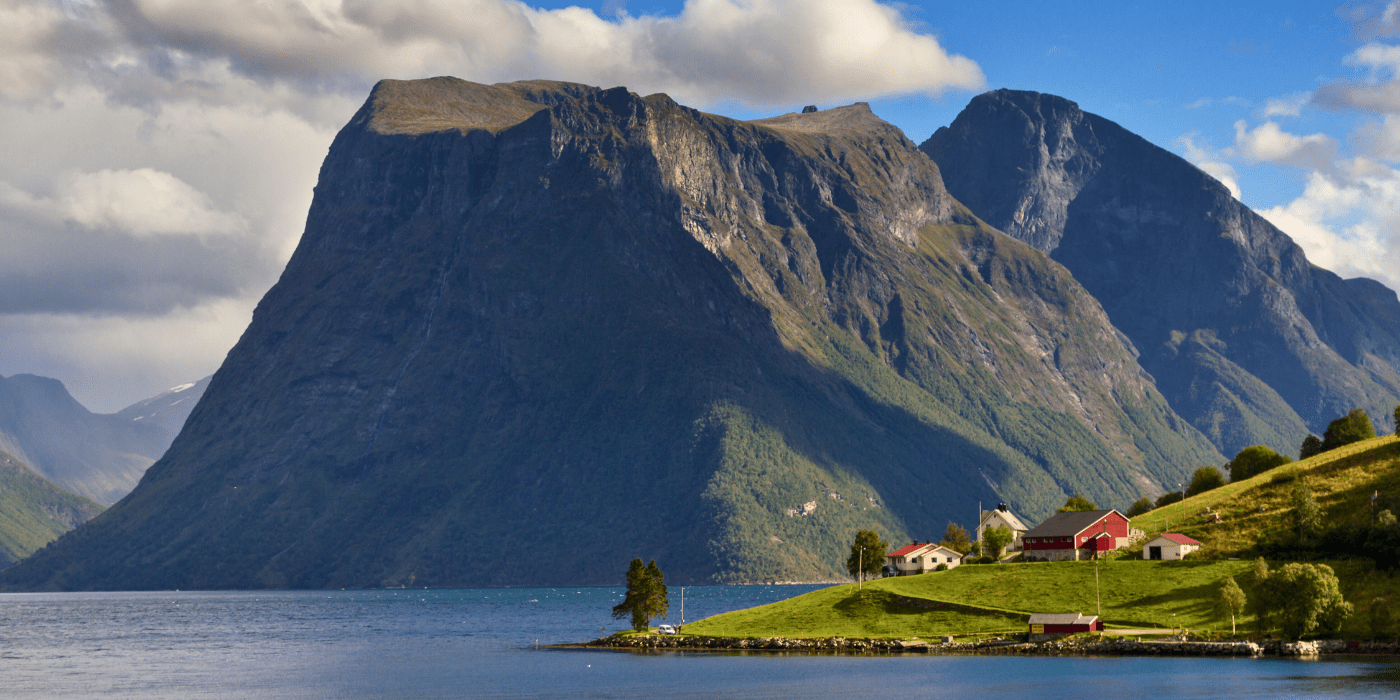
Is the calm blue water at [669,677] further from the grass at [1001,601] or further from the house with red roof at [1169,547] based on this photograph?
the house with red roof at [1169,547]

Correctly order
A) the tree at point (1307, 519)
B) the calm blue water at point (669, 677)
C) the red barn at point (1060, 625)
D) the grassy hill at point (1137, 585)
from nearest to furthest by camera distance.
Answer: the calm blue water at point (669, 677) < the red barn at point (1060, 625) < the grassy hill at point (1137, 585) < the tree at point (1307, 519)

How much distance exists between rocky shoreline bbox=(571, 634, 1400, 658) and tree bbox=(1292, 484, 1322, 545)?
19701mm

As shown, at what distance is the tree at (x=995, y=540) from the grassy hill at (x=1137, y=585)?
34.8 feet

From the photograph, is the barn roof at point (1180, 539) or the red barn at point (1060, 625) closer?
the red barn at point (1060, 625)

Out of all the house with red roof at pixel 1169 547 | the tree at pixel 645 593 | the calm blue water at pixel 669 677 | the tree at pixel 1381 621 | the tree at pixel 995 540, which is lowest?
the calm blue water at pixel 669 677

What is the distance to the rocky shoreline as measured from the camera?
144 m

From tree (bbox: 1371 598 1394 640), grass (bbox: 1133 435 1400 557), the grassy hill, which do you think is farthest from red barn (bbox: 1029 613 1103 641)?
tree (bbox: 1371 598 1394 640)

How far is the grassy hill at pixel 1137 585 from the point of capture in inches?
6068

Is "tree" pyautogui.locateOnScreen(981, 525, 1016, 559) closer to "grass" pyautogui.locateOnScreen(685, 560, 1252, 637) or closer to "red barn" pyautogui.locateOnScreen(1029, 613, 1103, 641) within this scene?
"grass" pyautogui.locateOnScreen(685, 560, 1252, 637)

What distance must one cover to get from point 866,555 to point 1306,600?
6289cm

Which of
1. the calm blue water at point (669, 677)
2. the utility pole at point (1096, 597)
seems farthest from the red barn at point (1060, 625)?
the calm blue water at point (669, 677)

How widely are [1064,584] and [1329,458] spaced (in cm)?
5469

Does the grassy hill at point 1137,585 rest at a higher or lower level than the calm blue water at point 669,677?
higher

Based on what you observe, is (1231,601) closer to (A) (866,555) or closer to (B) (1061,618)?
(B) (1061,618)
